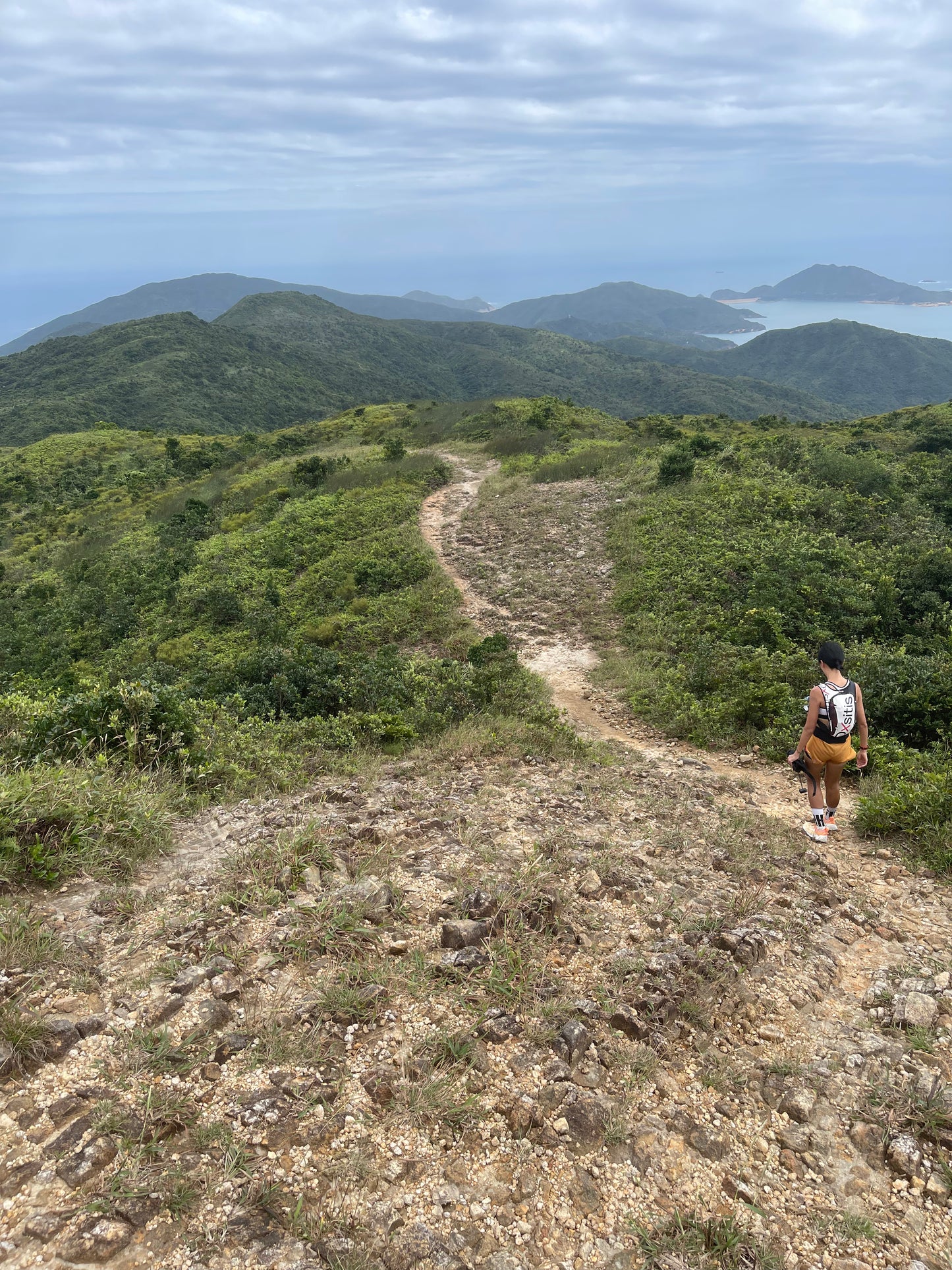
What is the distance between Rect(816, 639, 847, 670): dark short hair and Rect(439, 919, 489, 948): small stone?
3.66m

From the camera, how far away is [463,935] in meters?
4.33

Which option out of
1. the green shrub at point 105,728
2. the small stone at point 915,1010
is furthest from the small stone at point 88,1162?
the small stone at point 915,1010

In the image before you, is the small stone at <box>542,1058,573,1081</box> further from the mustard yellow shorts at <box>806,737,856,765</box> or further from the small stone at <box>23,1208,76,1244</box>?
the mustard yellow shorts at <box>806,737,856,765</box>

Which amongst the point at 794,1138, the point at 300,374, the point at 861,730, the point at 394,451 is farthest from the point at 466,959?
the point at 300,374

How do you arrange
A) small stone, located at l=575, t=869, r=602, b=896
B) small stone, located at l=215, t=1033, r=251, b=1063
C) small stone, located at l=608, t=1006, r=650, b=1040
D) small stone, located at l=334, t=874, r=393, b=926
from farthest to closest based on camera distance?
small stone, located at l=575, t=869, r=602, b=896 → small stone, located at l=334, t=874, r=393, b=926 → small stone, located at l=608, t=1006, r=650, b=1040 → small stone, located at l=215, t=1033, r=251, b=1063

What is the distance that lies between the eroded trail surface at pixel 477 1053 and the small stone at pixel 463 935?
2 cm

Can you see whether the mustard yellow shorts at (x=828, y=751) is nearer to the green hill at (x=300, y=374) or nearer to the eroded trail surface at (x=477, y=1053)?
the eroded trail surface at (x=477, y=1053)

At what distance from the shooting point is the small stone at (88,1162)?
110 inches

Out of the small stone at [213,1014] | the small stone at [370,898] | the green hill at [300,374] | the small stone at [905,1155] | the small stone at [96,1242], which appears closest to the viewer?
the small stone at [96,1242]

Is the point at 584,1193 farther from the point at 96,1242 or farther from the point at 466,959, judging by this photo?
the point at 96,1242

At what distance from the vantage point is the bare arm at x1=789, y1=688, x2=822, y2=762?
19.7 ft

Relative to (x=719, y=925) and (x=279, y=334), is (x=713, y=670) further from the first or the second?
(x=279, y=334)

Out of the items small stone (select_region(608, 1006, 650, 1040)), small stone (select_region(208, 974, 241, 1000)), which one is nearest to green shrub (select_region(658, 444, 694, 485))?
small stone (select_region(608, 1006, 650, 1040))

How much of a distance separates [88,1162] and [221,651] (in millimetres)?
11302
